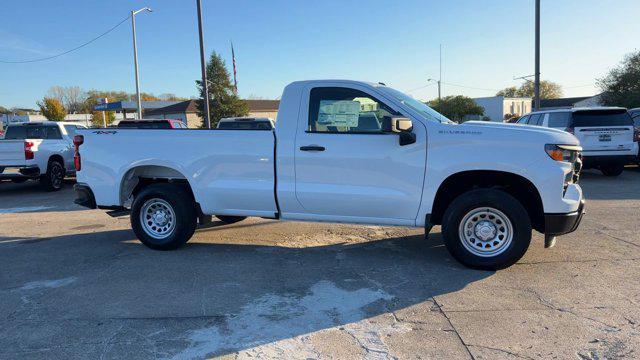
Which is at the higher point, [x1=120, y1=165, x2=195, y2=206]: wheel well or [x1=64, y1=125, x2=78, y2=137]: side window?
[x1=64, y1=125, x2=78, y2=137]: side window

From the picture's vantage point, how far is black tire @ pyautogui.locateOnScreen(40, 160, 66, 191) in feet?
41.2

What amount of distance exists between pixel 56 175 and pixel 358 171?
420 inches

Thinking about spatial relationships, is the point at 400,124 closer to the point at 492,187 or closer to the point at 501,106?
the point at 492,187

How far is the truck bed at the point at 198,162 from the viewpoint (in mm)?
5646

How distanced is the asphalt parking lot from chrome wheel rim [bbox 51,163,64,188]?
632cm

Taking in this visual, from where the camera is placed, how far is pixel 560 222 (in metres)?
4.89

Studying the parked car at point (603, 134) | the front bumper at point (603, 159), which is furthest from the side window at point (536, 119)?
the front bumper at point (603, 159)

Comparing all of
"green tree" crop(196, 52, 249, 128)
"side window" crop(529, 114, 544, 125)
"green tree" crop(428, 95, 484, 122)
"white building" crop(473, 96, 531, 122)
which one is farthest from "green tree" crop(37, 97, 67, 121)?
"side window" crop(529, 114, 544, 125)

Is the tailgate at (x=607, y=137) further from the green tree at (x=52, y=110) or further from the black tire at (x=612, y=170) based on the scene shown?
the green tree at (x=52, y=110)

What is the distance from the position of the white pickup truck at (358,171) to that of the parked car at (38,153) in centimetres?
705

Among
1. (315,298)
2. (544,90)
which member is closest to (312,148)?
(315,298)

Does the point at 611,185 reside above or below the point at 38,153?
below

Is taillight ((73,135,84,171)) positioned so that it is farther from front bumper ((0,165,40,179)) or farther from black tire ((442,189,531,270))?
front bumper ((0,165,40,179))

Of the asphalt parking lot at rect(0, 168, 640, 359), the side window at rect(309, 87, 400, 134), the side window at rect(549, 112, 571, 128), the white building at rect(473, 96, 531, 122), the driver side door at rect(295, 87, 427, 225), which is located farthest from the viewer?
the white building at rect(473, 96, 531, 122)
